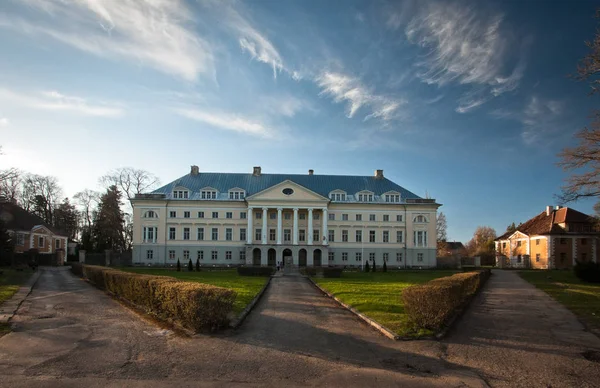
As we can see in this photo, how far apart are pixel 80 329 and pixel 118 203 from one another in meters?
57.1

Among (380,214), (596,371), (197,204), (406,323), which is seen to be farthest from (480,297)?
(197,204)

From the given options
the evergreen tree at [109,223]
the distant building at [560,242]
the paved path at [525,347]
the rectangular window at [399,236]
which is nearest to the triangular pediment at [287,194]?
the rectangular window at [399,236]

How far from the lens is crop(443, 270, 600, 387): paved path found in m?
7.66

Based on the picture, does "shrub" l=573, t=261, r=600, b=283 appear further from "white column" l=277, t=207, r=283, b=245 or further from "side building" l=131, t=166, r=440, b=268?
"white column" l=277, t=207, r=283, b=245

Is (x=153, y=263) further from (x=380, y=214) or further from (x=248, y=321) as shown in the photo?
(x=248, y=321)

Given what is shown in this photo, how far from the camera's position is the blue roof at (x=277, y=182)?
60938 mm

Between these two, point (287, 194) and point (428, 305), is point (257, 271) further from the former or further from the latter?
point (428, 305)

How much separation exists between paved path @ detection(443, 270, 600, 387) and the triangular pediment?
4160cm

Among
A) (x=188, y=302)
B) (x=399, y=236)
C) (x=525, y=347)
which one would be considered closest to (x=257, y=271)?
(x=188, y=302)

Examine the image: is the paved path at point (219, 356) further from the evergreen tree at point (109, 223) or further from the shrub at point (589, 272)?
the evergreen tree at point (109, 223)

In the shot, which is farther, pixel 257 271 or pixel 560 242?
pixel 560 242

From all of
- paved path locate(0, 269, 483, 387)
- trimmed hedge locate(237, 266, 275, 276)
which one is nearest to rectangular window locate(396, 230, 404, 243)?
trimmed hedge locate(237, 266, 275, 276)

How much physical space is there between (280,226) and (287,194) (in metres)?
4.57

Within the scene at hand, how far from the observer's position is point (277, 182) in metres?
63.6
